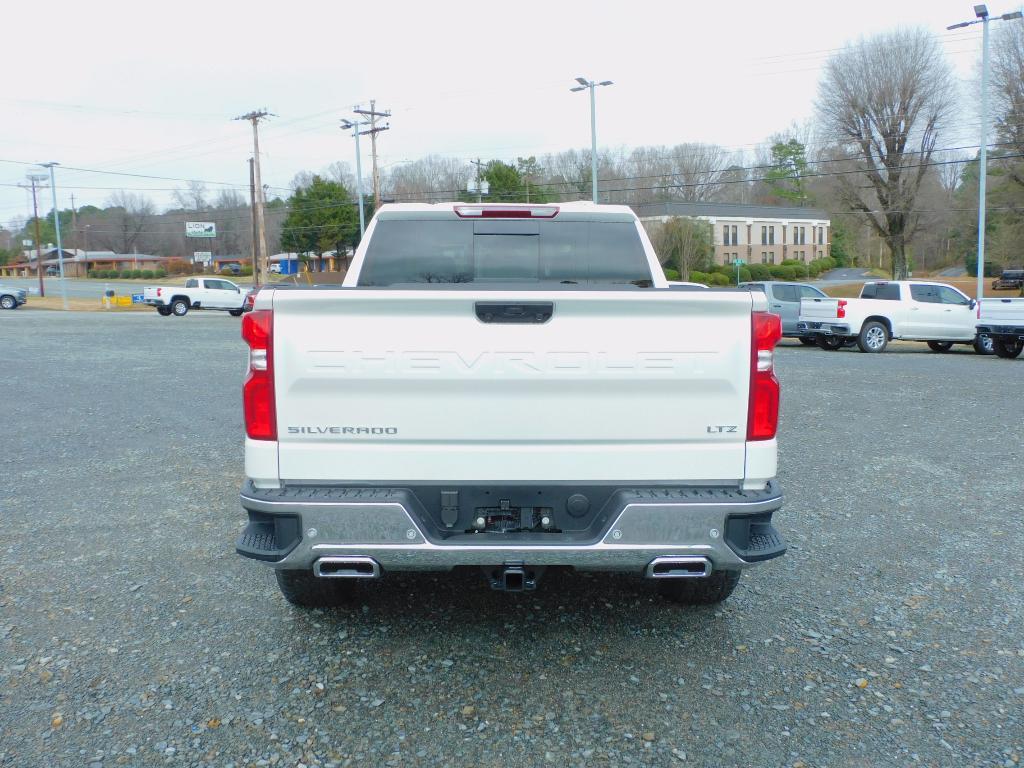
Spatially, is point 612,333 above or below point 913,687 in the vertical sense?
above

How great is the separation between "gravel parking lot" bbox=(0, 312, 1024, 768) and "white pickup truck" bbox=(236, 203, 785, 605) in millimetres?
573

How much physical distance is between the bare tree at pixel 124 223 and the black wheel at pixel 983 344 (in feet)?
452

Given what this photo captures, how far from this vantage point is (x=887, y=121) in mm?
47031

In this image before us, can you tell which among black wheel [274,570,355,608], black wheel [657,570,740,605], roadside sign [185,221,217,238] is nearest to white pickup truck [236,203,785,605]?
black wheel [274,570,355,608]

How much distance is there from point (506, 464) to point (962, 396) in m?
11.3

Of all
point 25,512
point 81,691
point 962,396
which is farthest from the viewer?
point 962,396

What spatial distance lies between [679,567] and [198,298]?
4149 centimetres

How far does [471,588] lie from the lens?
498cm

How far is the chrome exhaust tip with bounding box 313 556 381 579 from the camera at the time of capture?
3515 millimetres

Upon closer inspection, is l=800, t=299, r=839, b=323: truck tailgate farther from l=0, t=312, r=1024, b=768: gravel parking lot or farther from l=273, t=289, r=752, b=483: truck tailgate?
l=273, t=289, r=752, b=483: truck tailgate

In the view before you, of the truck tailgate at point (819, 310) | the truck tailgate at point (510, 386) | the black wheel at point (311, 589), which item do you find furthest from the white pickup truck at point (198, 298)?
the truck tailgate at point (510, 386)

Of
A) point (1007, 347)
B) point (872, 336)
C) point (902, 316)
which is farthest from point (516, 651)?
point (902, 316)

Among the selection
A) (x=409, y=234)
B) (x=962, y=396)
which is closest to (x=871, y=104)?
(x=962, y=396)

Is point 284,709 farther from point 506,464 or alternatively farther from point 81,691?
point 506,464
